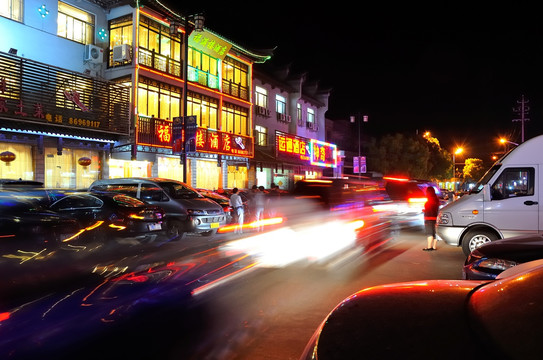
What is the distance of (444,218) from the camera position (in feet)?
33.0

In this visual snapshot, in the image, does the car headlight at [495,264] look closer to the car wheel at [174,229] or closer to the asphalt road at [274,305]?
the asphalt road at [274,305]

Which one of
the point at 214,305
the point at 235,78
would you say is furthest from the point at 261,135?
Answer: the point at 214,305

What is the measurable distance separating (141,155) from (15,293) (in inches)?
612

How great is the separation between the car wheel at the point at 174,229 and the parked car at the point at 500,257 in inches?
371

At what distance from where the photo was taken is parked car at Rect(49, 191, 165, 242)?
11.3 m

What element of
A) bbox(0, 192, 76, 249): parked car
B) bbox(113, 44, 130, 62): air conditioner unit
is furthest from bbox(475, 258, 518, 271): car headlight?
bbox(113, 44, 130, 62): air conditioner unit

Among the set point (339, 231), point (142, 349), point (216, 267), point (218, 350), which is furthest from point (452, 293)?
point (339, 231)

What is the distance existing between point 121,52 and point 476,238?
18.1 m

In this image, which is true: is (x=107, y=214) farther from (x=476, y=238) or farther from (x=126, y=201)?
(x=476, y=238)

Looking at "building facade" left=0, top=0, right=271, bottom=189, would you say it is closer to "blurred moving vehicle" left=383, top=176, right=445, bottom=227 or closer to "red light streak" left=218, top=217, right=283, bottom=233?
"red light streak" left=218, top=217, right=283, bottom=233

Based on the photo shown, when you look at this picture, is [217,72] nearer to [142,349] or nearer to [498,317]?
[142,349]

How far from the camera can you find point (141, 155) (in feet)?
71.7

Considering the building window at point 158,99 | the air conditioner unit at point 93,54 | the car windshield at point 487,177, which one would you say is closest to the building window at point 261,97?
the building window at point 158,99

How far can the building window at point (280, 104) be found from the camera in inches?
1382
